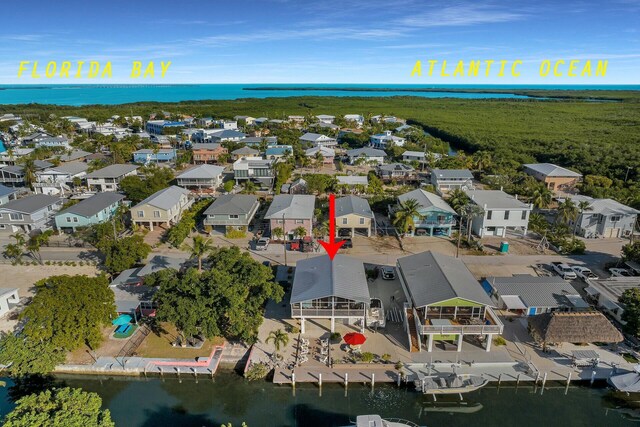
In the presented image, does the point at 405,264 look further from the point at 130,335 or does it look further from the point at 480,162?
the point at 480,162

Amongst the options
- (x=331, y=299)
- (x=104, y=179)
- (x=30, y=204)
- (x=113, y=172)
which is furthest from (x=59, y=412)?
(x=113, y=172)

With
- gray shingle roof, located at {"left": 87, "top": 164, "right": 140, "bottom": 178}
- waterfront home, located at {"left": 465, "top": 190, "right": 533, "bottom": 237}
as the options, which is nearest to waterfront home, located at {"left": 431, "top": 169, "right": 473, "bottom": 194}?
waterfront home, located at {"left": 465, "top": 190, "right": 533, "bottom": 237}

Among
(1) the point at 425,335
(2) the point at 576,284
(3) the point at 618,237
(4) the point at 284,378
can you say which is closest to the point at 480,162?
(3) the point at 618,237

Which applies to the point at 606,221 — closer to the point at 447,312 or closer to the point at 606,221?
the point at 606,221

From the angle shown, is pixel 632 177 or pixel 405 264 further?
pixel 632 177

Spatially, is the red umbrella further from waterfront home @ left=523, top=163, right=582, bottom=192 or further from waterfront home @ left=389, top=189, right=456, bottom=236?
waterfront home @ left=523, top=163, right=582, bottom=192
